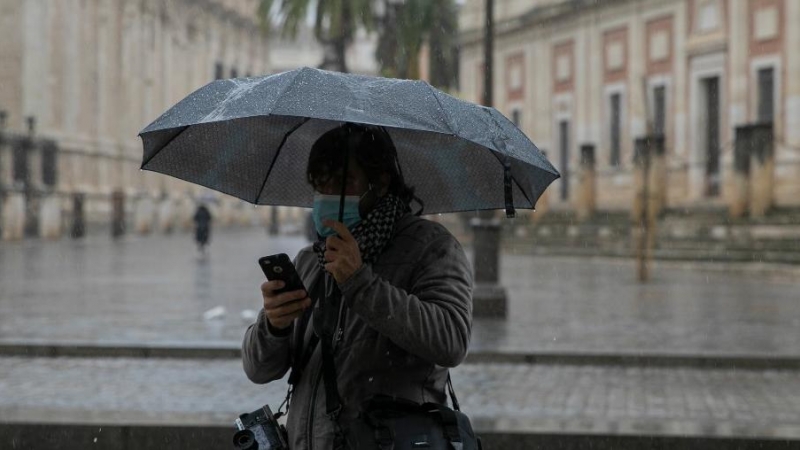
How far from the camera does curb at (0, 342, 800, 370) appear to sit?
9719mm

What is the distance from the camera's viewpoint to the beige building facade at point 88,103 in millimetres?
39000

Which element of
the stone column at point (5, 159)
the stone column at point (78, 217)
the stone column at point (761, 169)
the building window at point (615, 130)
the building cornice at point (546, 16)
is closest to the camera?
the stone column at point (761, 169)

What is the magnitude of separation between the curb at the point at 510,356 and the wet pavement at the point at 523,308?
0.10 meters

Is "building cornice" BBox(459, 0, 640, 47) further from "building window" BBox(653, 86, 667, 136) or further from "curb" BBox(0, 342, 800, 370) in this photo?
"curb" BBox(0, 342, 800, 370)

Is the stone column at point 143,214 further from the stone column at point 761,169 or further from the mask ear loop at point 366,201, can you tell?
the mask ear loop at point 366,201

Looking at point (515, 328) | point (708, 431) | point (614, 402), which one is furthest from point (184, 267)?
point (708, 431)

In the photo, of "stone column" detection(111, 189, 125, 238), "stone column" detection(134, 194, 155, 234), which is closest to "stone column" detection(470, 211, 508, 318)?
"stone column" detection(111, 189, 125, 238)

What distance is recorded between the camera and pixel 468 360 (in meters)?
10.0

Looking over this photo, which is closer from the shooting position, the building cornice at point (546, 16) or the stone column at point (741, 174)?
the stone column at point (741, 174)

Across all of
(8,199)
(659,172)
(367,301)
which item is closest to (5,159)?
(8,199)

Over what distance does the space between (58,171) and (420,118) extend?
43976 mm

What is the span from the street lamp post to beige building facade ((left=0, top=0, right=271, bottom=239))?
2499 cm

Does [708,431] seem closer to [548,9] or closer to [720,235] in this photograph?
[720,235]

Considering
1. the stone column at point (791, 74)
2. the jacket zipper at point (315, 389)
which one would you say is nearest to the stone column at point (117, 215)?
the stone column at point (791, 74)
